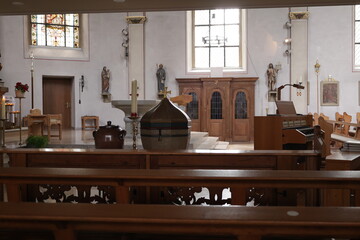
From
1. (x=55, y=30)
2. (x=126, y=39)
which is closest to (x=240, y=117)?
(x=126, y=39)

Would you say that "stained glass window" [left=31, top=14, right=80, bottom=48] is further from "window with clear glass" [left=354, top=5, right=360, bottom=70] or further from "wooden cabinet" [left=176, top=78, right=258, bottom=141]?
"window with clear glass" [left=354, top=5, right=360, bottom=70]

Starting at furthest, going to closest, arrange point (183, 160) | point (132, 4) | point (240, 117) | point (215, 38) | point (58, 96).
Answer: point (58, 96)
point (215, 38)
point (240, 117)
point (132, 4)
point (183, 160)

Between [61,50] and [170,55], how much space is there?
3825mm

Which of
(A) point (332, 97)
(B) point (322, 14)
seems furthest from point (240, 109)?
(B) point (322, 14)

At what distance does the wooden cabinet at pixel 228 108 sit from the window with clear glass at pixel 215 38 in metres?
1.01

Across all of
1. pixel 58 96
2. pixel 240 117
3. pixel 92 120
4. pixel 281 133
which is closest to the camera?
pixel 281 133

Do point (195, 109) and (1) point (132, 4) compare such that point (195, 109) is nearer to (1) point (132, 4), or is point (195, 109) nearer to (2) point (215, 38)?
(2) point (215, 38)

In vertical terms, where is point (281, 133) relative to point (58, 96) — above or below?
below

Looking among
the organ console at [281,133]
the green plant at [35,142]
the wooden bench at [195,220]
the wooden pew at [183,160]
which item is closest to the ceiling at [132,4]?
the organ console at [281,133]

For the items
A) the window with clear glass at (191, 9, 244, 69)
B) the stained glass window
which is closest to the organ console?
the window with clear glass at (191, 9, 244, 69)

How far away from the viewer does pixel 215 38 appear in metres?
13.4

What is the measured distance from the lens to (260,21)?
13.0 m

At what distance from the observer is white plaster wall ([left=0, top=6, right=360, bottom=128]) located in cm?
1244

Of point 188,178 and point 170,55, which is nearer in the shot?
point 188,178
